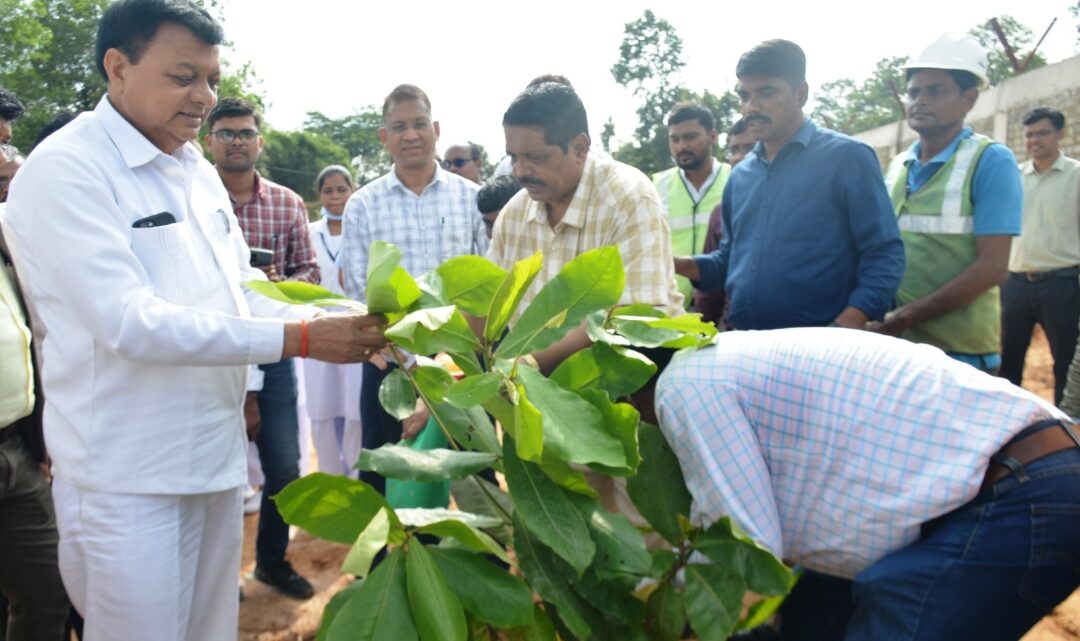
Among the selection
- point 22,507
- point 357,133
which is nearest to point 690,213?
point 22,507

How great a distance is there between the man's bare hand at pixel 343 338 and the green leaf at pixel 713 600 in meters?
0.83

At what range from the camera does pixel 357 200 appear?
3.52 meters

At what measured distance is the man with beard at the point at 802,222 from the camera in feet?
8.64

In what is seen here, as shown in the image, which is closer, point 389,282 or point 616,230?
point 389,282

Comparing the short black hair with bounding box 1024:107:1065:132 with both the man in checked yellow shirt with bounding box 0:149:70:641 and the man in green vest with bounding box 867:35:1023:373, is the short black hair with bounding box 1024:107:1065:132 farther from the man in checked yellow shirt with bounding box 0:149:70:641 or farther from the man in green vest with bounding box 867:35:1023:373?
the man in checked yellow shirt with bounding box 0:149:70:641

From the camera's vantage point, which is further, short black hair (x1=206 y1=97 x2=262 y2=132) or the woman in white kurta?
the woman in white kurta

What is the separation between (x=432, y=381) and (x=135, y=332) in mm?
623

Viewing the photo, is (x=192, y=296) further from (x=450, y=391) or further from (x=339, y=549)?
(x=339, y=549)

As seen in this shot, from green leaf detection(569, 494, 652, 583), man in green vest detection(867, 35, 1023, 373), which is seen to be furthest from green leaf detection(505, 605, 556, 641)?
man in green vest detection(867, 35, 1023, 373)

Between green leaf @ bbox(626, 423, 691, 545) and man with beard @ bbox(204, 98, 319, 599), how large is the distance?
6.53 feet

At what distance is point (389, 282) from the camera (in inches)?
62.4

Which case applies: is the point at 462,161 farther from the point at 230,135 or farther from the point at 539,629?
the point at 539,629

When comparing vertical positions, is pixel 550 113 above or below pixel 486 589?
above

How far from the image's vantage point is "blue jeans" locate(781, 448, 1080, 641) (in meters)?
1.61
